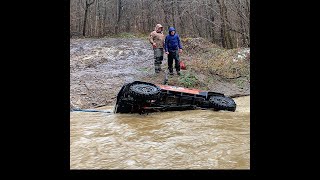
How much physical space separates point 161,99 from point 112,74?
5.10 meters

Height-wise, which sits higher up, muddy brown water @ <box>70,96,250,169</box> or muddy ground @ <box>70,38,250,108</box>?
muddy ground @ <box>70,38,250,108</box>

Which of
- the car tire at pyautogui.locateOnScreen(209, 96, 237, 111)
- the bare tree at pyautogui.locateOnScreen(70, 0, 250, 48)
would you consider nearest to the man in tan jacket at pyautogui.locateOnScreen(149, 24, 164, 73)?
the car tire at pyautogui.locateOnScreen(209, 96, 237, 111)

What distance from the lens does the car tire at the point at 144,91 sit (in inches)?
387

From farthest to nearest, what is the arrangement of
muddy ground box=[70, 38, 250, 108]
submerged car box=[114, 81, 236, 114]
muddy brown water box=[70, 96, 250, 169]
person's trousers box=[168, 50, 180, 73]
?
person's trousers box=[168, 50, 180, 73], muddy ground box=[70, 38, 250, 108], submerged car box=[114, 81, 236, 114], muddy brown water box=[70, 96, 250, 169]

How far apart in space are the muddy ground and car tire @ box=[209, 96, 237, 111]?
2921 millimetres

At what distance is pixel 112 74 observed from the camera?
1530cm

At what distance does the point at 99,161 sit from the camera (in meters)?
6.36

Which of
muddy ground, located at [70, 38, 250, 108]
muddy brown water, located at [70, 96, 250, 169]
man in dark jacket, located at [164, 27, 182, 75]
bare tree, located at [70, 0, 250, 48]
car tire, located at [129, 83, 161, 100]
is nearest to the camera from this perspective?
muddy brown water, located at [70, 96, 250, 169]

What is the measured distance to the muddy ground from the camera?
1309 cm

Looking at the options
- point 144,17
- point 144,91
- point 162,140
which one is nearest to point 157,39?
point 144,91

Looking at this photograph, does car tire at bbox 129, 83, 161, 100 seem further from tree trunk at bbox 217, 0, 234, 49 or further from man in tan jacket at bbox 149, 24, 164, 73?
tree trunk at bbox 217, 0, 234, 49

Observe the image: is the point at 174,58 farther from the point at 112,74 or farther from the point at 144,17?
the point at 144,17
